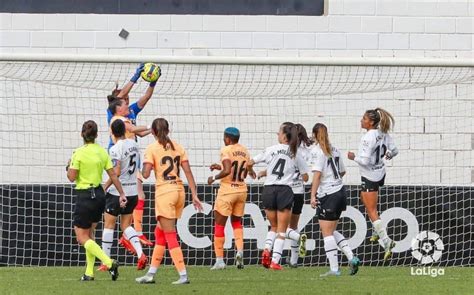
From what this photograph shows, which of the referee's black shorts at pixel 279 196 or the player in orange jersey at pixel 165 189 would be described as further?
the referee's black shorts at pixel 279 196

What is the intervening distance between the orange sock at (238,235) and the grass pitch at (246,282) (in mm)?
301

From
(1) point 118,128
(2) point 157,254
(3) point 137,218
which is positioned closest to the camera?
(2) point 157,254

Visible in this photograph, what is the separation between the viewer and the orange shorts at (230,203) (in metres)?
16.0

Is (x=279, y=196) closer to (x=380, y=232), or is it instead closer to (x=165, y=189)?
(x=380, y=232)

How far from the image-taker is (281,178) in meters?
15.5

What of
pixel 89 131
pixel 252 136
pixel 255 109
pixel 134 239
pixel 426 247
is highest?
pixel 255 109

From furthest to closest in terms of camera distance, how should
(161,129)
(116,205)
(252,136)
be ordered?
(252,136)
(116,205)
(161,129)

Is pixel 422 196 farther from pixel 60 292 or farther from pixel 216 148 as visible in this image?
pixel 60 292

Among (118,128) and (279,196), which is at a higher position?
(118,128)

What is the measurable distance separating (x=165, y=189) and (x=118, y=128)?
38.8 inches

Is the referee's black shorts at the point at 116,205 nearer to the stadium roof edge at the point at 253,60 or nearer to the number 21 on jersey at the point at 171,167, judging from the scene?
the number 21 on jersey at the point at 171,167

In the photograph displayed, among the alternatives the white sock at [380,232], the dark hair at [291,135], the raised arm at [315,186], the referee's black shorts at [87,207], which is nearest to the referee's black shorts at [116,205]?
the referee's black shorts at [87,207]

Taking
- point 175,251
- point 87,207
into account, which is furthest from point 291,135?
point 87,207

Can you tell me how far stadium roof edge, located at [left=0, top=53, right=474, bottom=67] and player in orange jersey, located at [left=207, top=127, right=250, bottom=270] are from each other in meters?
1.08
